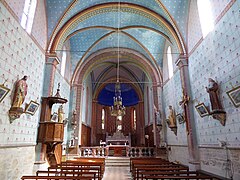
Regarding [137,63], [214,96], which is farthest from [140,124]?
[214,96]

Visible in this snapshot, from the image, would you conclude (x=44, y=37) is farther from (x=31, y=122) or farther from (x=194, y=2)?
(x=194, y=2)

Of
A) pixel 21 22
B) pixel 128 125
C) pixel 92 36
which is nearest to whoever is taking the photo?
pixel 21 22

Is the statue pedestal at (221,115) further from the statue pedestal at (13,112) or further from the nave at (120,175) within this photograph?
the statue pedestal at (13,112)

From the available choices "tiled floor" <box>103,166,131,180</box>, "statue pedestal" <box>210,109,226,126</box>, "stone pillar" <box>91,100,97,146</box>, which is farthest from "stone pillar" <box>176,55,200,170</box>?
"stone pillar" <box>91,100,97,146</box>

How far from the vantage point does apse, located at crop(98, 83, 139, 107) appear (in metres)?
25.7

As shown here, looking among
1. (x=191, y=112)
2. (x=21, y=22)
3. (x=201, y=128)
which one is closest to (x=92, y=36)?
(x=21, y=22)

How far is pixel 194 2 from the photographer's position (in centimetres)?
929

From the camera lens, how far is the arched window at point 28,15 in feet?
25.8

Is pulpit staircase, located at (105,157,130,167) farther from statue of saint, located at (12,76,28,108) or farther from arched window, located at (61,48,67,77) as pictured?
statue of saint, located at (12,76,28,108)

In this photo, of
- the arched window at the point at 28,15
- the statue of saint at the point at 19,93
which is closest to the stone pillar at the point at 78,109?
the arched window at the point at 28,15

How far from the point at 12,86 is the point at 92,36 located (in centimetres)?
901

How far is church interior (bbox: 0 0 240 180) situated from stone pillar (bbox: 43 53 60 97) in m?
0.05

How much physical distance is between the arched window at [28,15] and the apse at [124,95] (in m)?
17.4

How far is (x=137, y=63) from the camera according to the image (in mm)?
17250
